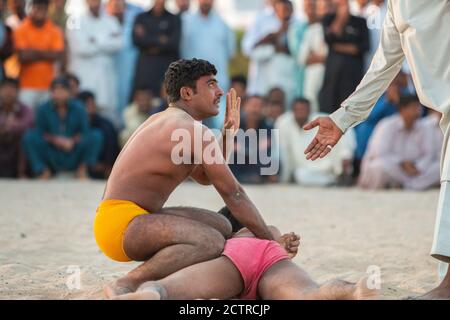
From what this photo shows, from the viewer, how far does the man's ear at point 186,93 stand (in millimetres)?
4730

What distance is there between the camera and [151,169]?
4.57 m

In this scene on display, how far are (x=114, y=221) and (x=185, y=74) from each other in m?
0.81

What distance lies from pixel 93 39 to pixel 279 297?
25.3 ft

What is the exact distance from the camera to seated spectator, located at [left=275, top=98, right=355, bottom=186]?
1091 centimetres

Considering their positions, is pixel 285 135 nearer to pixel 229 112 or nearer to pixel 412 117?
pixel 412 117

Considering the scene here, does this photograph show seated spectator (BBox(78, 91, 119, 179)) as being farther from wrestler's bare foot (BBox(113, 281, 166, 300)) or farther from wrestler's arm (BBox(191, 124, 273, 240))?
wrestler's bare foot (BBox(113, 281, 166, 300))

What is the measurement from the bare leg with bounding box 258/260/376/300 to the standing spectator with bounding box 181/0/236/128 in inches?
286

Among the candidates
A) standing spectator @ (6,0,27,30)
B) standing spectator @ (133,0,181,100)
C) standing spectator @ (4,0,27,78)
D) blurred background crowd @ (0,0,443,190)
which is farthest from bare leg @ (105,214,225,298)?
standing spectator @ (6,0,27,30)

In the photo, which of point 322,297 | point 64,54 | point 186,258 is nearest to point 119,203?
point 186,258

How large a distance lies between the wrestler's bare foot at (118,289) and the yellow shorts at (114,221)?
23cm

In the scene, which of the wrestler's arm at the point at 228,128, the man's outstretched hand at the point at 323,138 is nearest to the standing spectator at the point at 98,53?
the wrestler's arm at the point at 228,128

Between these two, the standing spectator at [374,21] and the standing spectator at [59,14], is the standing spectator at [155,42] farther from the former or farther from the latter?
the standing spectator at [374,21]

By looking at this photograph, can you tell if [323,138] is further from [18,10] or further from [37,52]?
[18,10]

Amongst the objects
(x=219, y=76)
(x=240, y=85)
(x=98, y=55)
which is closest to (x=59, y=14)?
(x=98, y=55)
